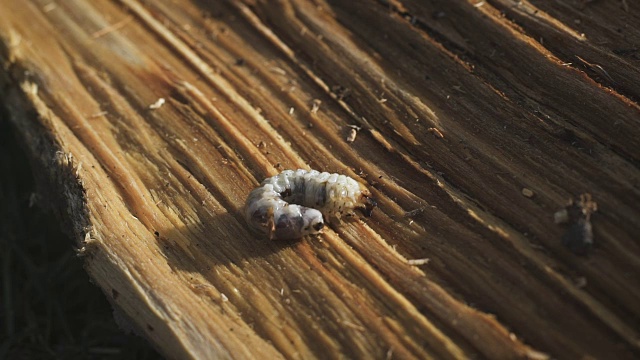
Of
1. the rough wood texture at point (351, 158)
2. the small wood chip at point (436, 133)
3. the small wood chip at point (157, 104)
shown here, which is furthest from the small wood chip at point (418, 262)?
the small wood chip at point (157, 104)

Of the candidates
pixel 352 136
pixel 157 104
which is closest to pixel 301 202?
pixel 352 136

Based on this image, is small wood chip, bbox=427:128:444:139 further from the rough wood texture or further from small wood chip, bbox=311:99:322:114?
small wood chip, bbox=311:99:322:114

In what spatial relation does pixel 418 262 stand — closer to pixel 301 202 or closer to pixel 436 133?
pixel 301 202

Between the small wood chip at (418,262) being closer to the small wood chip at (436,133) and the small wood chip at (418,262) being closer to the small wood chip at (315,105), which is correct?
the small wood chip at (436,133)

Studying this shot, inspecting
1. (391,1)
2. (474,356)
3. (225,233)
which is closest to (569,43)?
(391,1)

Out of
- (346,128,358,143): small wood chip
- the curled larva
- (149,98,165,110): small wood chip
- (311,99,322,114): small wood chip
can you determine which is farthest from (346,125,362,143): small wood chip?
(149,98,165,110): small wood chip
